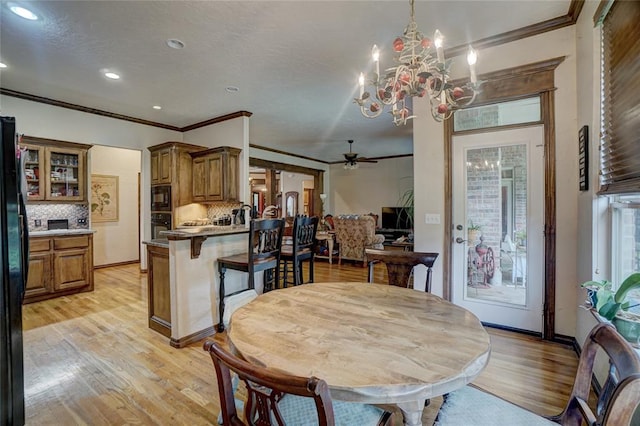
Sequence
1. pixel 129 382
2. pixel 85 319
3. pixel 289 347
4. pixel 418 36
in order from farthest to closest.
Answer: pixel 85 319
pixel 129 382
pixel 418 36
pixel 289 347

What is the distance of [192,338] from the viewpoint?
2.89 metres

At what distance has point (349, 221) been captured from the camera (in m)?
6.23

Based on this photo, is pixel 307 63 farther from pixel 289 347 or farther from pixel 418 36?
pixel 289 347

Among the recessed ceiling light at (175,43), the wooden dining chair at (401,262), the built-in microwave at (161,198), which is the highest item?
the recessed ceiling light at (175,43)

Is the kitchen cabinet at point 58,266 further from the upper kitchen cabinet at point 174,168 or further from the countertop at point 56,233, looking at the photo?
the upper kitchen cabinet at point 174,168

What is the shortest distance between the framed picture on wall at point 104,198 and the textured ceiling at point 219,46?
6.91ft

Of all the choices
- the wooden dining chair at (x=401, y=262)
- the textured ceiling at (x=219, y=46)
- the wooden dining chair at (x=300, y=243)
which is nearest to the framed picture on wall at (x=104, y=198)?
the textured ceiling at (x=219, y=46)

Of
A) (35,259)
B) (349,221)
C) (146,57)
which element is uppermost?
(146,57)

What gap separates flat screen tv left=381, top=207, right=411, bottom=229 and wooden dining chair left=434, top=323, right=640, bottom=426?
7.55 meters

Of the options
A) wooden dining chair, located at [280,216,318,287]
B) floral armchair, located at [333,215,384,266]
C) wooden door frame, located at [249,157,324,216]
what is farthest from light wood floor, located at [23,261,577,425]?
wooden door frame, located at [249,157,324,216]

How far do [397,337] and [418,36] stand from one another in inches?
69.0

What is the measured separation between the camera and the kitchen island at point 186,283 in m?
2.80

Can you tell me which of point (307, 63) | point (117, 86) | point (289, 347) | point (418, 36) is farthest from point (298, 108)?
point (289, 347)

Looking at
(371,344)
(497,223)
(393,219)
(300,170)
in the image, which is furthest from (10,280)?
(393,219)
